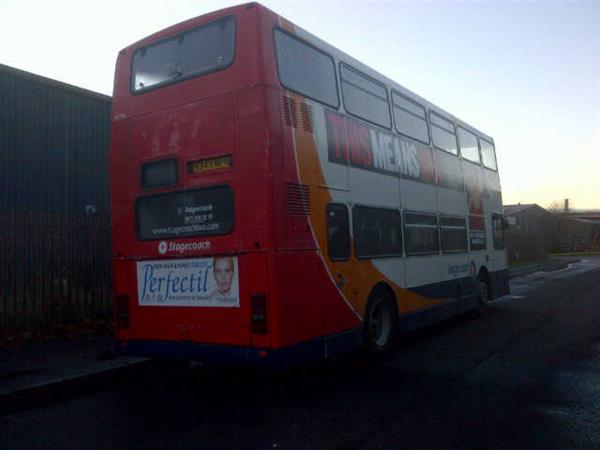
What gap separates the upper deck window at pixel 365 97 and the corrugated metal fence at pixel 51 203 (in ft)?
19.9

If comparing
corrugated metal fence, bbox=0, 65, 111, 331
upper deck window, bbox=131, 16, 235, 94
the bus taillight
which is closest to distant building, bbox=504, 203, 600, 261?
corrugated metal fence, bbox=0, 65, 111, 331

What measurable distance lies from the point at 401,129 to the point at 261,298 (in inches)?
186

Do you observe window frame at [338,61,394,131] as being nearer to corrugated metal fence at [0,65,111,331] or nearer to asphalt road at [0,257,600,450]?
asphalt road at [0,257,600,450]

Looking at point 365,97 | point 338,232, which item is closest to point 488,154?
point 365,97

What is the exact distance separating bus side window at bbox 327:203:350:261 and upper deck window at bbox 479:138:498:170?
7.71m

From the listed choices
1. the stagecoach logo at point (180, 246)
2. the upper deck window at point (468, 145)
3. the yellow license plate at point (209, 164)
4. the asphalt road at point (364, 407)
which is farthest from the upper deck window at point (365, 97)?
the upper deck window at point (468, 145)

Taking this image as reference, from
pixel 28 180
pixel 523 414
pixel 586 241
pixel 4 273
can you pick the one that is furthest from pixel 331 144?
pixel 586 241

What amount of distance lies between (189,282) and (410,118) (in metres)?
5.33

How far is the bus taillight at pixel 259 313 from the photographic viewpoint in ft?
21.8

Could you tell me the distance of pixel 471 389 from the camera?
23.6 feet

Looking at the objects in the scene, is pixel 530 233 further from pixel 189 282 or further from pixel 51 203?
pixel 189 282

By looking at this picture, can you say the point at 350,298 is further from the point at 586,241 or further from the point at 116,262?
the point at 586,241

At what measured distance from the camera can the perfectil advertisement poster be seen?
6977mm

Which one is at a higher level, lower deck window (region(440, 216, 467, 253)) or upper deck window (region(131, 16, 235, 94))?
upper deck window (region(131, 16, 235, 94))
